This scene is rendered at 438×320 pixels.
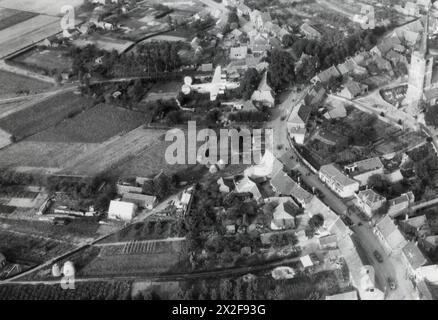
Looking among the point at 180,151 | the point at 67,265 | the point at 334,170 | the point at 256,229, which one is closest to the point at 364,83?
the point at 334,170

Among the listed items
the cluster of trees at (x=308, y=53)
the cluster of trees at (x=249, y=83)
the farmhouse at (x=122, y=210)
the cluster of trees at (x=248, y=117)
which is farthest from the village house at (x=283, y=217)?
the cluster of trees at (x=308, y=53)

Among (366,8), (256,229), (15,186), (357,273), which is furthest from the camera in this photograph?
(366,8)

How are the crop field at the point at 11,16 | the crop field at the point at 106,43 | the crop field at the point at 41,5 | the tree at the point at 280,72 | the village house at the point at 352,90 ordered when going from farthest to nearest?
the crop field at the point at 41,5
the crop field at the point at 11,16
the crop field at the point at 106,43
the tree at the point at 280,72
the village house at the point at 352,90

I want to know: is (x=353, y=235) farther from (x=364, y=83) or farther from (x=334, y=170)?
(x=364, y=83)

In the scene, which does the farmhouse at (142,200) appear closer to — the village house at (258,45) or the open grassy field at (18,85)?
the open grassy field at (18,85)
